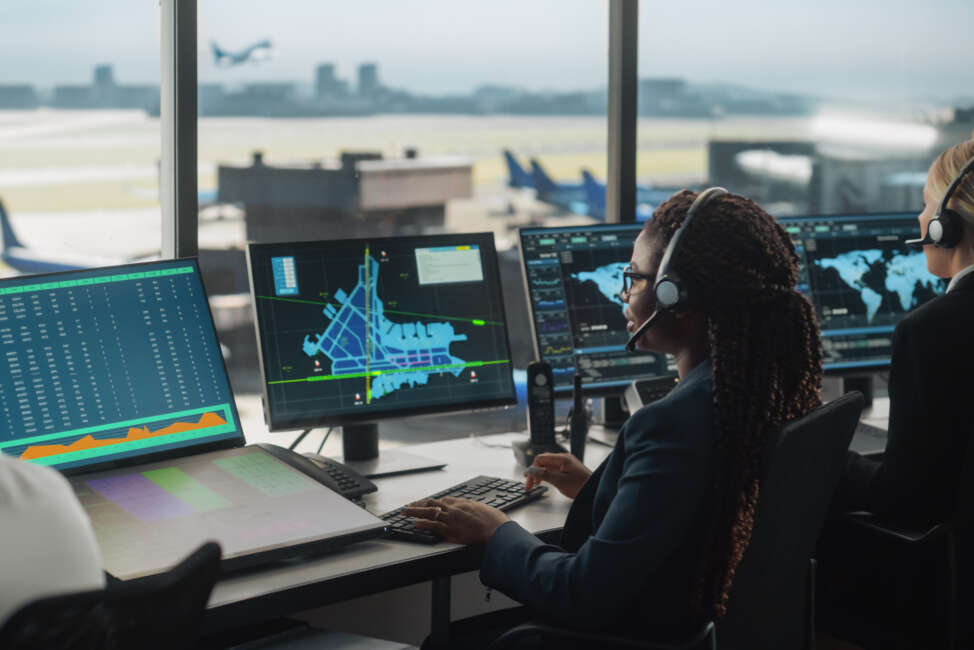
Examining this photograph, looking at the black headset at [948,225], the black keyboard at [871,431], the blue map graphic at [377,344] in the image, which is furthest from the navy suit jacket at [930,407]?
the blue map graphic at [377,344]

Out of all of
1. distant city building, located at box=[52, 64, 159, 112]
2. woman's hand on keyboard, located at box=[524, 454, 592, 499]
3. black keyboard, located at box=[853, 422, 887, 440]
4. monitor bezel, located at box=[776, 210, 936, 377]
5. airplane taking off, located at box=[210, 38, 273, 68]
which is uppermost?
airplane taking off, located at box=[210, 38, 273, 68]

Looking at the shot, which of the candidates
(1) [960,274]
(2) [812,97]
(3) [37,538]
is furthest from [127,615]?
(2) [812,97]

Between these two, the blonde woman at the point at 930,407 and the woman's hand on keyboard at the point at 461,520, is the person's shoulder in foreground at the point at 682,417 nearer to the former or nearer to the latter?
the woman's hand on keyboard at the point at 461,520

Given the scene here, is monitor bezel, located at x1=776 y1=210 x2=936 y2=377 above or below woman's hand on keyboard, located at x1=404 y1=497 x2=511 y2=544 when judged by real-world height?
above

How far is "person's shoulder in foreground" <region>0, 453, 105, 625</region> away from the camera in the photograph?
2.92 feet

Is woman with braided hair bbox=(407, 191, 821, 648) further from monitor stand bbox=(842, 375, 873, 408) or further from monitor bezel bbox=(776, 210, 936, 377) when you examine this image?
monitor stand bbox=(842, 375, 873, 408)

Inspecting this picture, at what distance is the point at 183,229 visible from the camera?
2.51m

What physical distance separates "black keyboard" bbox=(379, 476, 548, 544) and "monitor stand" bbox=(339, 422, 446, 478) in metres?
0.19

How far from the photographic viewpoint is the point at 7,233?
9.75 feet

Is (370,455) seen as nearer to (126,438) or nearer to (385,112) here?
(126,438)

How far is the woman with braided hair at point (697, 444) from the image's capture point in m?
1.51

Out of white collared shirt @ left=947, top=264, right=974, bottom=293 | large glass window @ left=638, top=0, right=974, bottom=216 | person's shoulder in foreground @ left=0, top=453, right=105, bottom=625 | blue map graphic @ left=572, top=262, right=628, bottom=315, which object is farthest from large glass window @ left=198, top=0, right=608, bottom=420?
person's shoulder in foreground @ left=0, top=453, right=105, bottom=625

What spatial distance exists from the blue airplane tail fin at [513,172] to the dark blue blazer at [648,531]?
3181 millimetres

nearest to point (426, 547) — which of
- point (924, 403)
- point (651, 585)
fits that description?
point (651, 585)
